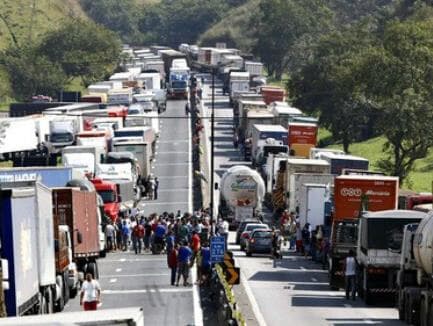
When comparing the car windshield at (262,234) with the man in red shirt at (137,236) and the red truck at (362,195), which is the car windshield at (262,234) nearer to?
the man in red shirt at (137,236)

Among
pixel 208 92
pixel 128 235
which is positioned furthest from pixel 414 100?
pixel 208 92

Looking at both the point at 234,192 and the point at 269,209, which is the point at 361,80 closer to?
the point at 269,209

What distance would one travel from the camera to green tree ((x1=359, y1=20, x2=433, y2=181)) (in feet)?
276

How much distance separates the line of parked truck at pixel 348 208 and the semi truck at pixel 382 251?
2cm

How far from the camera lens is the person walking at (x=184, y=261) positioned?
1634 inches

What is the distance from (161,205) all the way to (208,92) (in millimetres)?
90957

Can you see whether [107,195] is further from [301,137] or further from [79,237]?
[301,137]

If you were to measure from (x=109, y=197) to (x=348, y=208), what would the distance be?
597 inches

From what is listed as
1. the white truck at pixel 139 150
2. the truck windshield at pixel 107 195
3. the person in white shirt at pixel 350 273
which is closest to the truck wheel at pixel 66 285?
the person in white shirt at pixel 350 273

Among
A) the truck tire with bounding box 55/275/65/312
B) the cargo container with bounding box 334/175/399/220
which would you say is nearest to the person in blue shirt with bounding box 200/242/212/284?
the truck tire with bounding box 55/275/65/312

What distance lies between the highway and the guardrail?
2.67 feet

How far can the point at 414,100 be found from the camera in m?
85.9

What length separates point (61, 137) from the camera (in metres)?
97.9

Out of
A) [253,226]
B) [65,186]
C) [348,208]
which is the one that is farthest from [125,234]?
[348,208]
